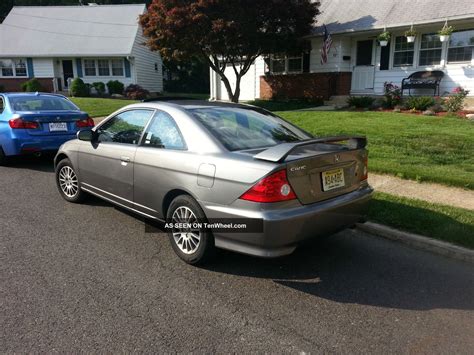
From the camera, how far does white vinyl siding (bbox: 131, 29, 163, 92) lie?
30922 mm

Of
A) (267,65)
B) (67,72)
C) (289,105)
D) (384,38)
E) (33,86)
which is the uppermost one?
(384,38)

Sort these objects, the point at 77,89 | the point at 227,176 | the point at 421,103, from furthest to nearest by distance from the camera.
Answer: the point at 77,89 → the point at 421,103 → the point at 227,176

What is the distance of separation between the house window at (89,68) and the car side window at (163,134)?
29094mm

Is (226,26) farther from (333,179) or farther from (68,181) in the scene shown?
(333,179)

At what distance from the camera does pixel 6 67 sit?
1250 inches

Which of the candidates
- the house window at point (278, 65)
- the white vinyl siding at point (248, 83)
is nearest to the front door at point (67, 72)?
the white vinyl siding at point (248, 83)

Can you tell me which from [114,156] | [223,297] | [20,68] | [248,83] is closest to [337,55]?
[248,83]

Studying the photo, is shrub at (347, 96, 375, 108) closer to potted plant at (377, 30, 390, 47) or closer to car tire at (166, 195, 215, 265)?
potted plant at (377, 30, 390, 47)

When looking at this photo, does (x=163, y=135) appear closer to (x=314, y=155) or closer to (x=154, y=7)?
(x=314, y=155)

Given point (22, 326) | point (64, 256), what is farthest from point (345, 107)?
point (22, 326)

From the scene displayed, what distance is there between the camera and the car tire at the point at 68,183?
5895 millimetres

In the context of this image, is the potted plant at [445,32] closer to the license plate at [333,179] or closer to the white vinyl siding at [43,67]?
the license plate at [333,179]

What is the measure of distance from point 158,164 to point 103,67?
96.5 feet

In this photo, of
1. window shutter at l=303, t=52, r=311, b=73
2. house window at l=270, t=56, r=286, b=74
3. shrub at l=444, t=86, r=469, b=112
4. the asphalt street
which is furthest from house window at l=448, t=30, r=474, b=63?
the asphalt street
